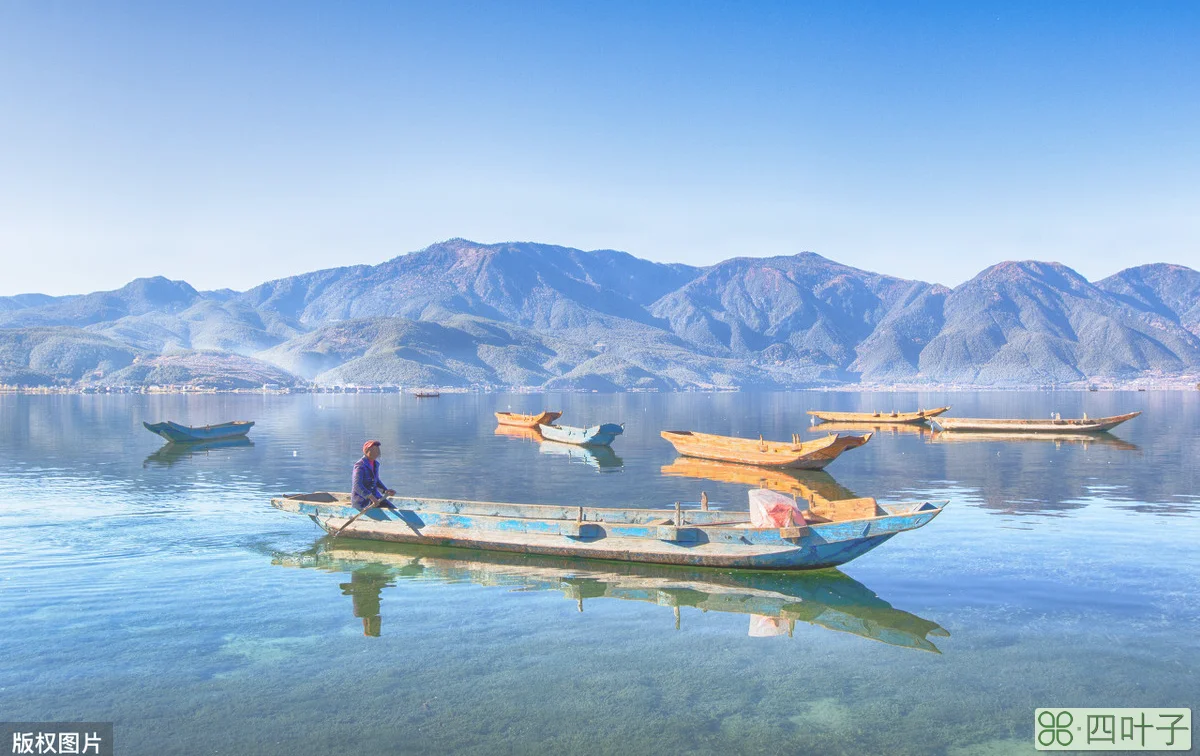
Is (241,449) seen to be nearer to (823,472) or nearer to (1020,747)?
(823,472)

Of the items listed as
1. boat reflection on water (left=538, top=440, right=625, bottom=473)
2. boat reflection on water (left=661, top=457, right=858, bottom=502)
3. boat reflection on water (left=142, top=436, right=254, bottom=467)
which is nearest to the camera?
boat reflection on water (left=661, top=457, right=858, bottom=502)

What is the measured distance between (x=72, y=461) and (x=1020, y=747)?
48.4m

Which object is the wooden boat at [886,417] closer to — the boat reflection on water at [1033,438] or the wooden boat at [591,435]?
the boat reflection on water at [1033,438]

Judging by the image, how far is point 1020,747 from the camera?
33.3ft

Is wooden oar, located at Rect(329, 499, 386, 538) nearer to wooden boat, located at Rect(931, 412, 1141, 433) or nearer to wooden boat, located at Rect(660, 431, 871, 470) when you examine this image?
wooden boat, located at Rect(660, 431, 871, 470)

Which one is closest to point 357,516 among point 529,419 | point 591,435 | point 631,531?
point 631,531

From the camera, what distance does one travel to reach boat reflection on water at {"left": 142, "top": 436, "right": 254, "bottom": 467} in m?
45.2

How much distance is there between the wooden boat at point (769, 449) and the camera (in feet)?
130

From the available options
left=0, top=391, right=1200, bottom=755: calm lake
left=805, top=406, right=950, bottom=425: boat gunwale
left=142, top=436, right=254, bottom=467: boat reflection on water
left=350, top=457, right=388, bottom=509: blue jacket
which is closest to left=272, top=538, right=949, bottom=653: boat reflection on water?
left=0, top=391, right=1200, bottom=755: calm lake

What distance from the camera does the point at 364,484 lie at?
2086cm

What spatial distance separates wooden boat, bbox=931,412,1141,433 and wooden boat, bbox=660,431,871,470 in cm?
3119

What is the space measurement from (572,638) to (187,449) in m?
47.1

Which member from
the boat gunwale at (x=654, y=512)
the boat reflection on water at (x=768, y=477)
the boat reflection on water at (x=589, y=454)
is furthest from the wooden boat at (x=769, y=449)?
the boat gunwale at (x=654, y=512)

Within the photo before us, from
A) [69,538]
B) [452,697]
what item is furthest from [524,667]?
[69,538]
